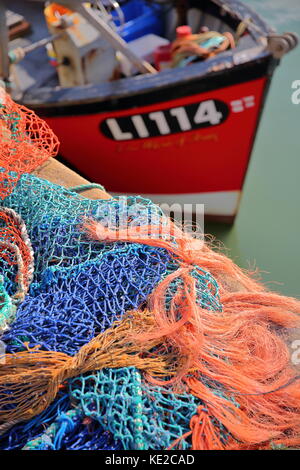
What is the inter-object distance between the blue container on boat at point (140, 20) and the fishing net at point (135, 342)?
161 inches

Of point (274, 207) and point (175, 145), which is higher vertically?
point (175, 145)

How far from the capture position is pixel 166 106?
3.97 m

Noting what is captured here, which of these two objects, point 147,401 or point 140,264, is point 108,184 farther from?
point 147,401

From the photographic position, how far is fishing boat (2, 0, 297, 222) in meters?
3.81

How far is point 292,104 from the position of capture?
6758 mm

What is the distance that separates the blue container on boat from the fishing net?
13.4 ft

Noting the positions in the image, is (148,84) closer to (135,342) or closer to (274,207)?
(274,207)

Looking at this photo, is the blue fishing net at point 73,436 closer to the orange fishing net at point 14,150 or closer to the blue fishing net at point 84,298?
the blue fishing net at point 84,298

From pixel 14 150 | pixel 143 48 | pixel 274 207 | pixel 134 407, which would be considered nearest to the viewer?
pixel 134 407

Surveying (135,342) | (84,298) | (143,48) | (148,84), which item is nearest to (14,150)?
(84,298)

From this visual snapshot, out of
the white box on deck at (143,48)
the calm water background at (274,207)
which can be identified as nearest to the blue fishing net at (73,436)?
the calm water background at (274,207)

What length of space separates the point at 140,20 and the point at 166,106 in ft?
6.94

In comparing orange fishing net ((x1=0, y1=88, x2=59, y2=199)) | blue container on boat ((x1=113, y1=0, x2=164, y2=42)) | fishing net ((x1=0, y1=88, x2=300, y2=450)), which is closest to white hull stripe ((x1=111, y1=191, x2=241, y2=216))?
blue container on boat ((x1=113, y1=0, x2=164, y2=42))

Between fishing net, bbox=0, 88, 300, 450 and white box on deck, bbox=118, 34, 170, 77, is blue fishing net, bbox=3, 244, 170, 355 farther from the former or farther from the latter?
white box on deck, bbox=118, 34, 170, 77
